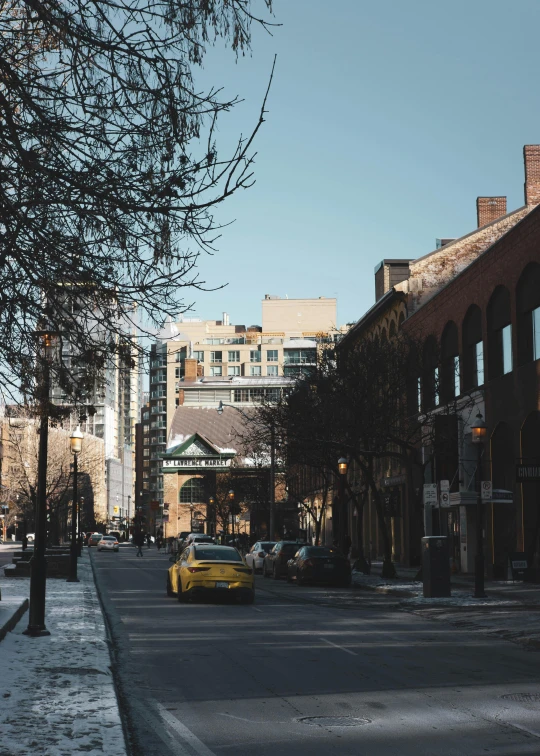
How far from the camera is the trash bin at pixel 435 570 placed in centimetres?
2711

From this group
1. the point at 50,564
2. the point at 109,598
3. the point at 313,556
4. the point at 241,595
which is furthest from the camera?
the point at 50,564

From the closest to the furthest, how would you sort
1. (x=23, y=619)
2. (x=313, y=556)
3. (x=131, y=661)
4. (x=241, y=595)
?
1. (x=131, y=661)
2. (x=23, y=619)
3. (x=241, y=595)
4. (x=313, y=556)

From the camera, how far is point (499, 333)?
124 feet

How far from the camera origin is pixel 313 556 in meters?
36.0

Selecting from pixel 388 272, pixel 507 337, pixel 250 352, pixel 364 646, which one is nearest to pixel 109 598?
pixel 364 646

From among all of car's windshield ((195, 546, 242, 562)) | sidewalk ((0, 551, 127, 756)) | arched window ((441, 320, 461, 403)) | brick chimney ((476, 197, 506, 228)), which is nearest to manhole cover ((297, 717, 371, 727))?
sidewalk ((0, 551, 127, 756))

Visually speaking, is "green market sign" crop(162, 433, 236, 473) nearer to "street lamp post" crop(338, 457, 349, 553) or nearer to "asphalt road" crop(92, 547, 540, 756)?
"street lamp post" crop(338, 457, 349, 553)

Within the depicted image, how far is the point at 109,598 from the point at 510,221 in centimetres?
2939

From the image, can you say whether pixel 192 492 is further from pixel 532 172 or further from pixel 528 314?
pixel 528 314

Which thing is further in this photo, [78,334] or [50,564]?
[50,564]

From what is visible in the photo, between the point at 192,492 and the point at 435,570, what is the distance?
88404mm

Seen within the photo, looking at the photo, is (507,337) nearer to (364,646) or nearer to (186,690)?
(364,646)

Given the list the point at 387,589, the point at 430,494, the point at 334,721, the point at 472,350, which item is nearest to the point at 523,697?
the point at 334,721

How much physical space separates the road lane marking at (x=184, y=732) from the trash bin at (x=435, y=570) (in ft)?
55.3
